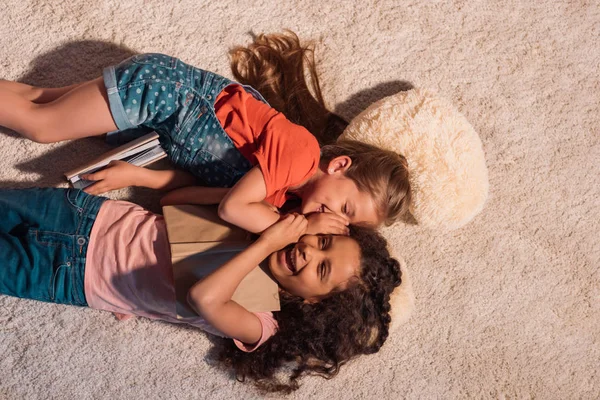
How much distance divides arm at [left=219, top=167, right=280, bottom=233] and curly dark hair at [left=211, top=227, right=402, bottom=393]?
8.0 inches

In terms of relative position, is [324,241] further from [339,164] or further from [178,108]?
[178,108]

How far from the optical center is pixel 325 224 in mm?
1057

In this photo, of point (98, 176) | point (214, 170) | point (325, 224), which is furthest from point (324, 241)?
point (98, 176)

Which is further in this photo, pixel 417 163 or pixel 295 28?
pixel 295 28

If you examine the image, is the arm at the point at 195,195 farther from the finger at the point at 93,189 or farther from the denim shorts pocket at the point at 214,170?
the finger at the point at 93,189

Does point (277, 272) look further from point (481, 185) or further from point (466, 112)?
point (466, 112)

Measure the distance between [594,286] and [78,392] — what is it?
130 cm

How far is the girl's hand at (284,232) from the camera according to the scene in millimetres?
1028

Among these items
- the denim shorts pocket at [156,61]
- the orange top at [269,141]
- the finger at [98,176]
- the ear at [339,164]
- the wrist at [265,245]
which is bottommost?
the wrist at [265,245]

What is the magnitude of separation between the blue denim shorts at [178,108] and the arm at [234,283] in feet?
0.57

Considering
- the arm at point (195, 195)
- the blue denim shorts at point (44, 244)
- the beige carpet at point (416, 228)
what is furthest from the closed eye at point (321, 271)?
the blue denim shorts at point (44, 244)

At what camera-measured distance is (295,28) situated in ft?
4.38

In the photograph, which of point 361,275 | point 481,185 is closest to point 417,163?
point 481,185

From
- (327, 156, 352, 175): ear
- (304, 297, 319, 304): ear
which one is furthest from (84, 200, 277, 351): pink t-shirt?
(327, 156, 352, 175): ear
